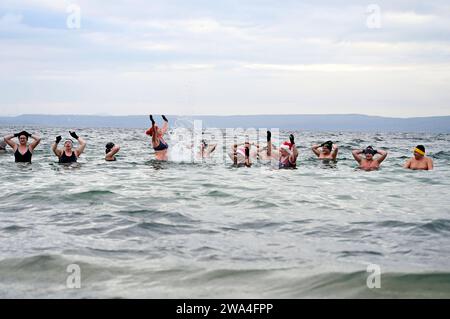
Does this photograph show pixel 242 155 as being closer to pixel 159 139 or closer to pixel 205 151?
pixel 205 151

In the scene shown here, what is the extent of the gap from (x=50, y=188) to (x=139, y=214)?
3732mm

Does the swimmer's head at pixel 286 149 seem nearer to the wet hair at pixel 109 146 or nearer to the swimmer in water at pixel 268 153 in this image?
the swimmer in water at pixel 268 153

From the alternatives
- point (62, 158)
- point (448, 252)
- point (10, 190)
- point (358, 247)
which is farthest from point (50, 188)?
point (448, 252)

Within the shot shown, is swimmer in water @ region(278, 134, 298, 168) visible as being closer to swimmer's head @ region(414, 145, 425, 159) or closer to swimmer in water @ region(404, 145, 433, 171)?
swimmer in water @ region(404, 145, 433, 171)

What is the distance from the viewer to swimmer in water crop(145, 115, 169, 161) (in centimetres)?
1628

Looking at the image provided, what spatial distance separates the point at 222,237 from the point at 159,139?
10360 mm

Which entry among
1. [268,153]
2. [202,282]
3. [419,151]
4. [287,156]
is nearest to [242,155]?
[268,153]

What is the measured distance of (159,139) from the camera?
17.0m

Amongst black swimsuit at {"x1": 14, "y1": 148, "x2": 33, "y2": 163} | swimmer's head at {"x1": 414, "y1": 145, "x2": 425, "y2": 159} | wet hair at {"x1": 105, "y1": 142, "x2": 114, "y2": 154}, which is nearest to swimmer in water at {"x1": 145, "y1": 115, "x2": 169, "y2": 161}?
wet hair at {"x1": 105, "y1": 142, "x2": 114, "y2": 154}

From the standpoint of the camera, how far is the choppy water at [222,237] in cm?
523

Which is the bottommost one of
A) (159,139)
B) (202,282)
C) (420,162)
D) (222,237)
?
(202,282)

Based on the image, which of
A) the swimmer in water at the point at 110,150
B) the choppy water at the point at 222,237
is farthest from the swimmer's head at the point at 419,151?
the swimmer in water at the point at 110,150

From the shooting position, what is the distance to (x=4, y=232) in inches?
284

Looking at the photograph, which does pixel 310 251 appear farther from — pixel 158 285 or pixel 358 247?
pixel 158 285
